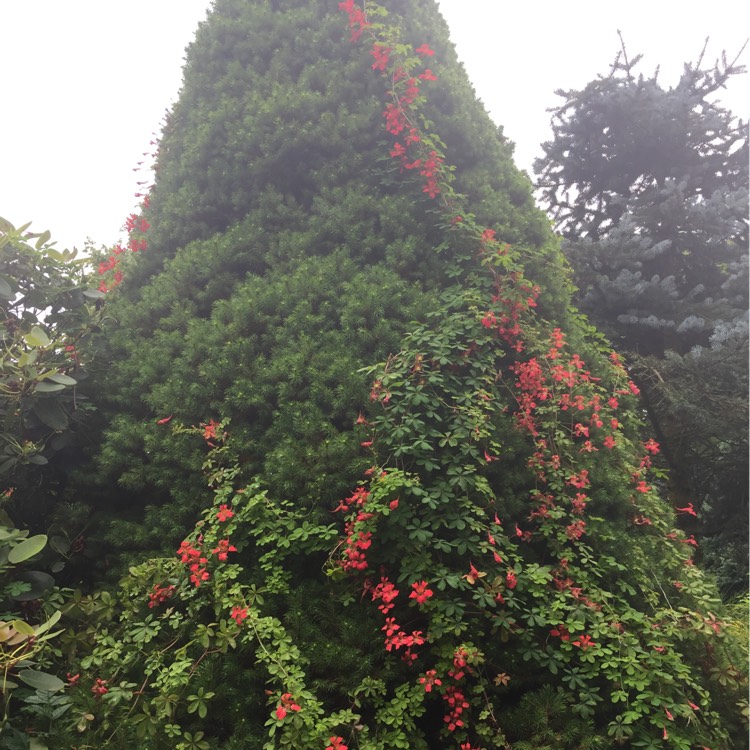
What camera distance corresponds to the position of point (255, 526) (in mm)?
2818

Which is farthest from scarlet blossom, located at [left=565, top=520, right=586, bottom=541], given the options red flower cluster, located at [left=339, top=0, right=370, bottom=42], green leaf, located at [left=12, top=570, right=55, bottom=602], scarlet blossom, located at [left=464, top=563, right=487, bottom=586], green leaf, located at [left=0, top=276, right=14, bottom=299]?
red flower cluster, located at [left=339, top=0, right=370, bottom=42]

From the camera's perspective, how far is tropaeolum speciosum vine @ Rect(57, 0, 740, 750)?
2.31 m

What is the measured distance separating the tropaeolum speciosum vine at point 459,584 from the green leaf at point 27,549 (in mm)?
530

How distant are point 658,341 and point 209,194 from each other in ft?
19.1

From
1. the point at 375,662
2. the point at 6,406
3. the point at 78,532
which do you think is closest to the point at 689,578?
the point at 375,662

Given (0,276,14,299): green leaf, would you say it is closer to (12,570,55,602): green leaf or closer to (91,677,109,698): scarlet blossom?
(12,570,55,602): green leaf

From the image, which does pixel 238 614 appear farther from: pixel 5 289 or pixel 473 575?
pixel 5 289

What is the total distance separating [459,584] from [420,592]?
0.18 metres

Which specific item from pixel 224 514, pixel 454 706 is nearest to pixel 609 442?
pixel 454 706

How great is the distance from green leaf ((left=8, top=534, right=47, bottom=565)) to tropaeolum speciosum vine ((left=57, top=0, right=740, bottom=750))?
53 cm

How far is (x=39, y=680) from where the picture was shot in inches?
87.7

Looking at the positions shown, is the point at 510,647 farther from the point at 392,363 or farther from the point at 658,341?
the point at 658,341

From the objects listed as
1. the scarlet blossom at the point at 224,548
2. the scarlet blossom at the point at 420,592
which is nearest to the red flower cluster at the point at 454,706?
the scarlet blossom at the point at 420,592

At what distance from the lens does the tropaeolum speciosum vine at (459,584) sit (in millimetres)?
2307
